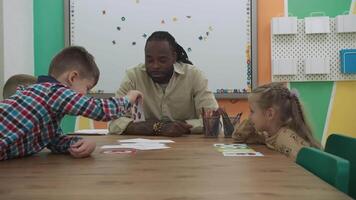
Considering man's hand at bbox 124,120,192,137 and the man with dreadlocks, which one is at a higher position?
the man with dreadlocks

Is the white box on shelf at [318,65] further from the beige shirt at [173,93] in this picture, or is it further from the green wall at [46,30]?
the green wall at [46,30]

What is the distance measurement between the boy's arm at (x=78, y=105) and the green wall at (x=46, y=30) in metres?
2.42

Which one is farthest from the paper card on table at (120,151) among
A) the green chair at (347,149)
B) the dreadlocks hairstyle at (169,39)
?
the dreadlocks hairstyle at (169,39)

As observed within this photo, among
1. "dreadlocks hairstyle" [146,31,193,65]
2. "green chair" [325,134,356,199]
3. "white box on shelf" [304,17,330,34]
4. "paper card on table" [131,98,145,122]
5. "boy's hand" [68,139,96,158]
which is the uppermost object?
"white box on shelf" [304,17,330,34]

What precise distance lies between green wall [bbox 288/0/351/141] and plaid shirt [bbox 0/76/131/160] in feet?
7.97

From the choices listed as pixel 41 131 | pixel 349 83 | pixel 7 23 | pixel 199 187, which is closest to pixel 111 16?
pixel 7 23

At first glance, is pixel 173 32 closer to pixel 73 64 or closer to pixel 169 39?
pixel 169 39

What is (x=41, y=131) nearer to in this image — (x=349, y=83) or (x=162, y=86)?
(x=162, y=86)

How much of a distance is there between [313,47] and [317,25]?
18cm

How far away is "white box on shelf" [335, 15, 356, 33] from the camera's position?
3.36 m

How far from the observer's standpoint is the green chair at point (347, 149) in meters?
1.58

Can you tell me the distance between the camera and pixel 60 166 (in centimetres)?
124

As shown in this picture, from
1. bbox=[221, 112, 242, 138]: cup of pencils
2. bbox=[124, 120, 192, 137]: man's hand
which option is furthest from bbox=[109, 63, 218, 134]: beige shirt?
bbox=[221, 112, 242, 138]: cup of pencils

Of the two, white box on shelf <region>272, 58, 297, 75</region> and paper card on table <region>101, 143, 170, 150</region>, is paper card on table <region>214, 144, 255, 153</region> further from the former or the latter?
white box on shelf <region>272, 58, 297, 75</region>
